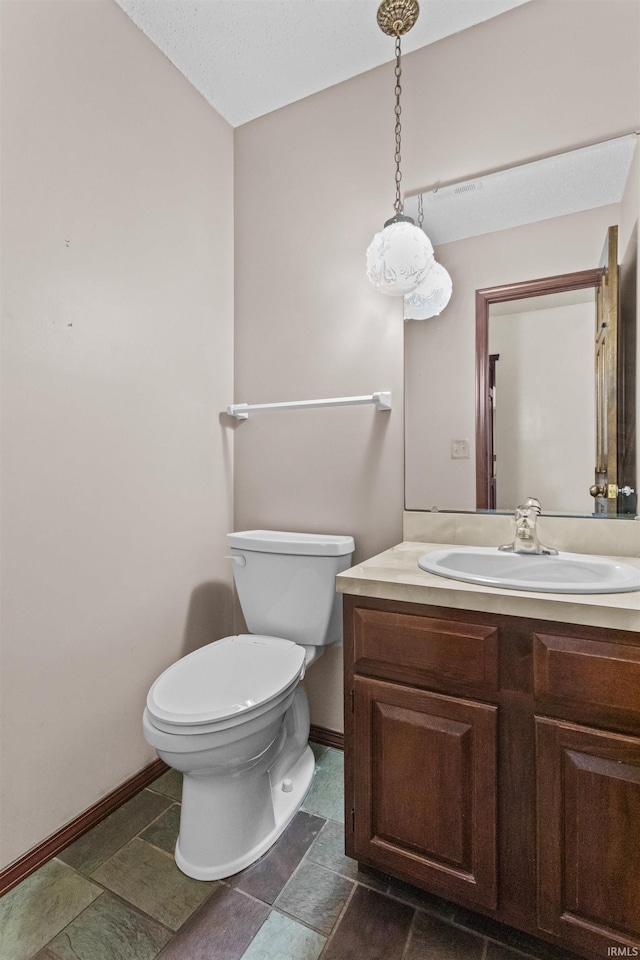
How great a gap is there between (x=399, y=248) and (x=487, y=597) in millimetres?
1062

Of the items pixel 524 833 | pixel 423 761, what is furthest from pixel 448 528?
pixel 524 833

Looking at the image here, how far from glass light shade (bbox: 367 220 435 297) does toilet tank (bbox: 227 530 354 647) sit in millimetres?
860

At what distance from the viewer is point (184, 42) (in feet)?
5.27

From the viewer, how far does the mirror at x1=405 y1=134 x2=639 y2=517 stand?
135cm

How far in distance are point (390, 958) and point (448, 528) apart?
1.07 meters

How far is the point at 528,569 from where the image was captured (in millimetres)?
1280

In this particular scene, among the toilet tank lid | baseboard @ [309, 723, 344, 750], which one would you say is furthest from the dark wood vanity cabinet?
baseboard @ [309, 723, 344, 750]

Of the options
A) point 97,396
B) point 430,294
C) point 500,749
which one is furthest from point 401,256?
point 500,749

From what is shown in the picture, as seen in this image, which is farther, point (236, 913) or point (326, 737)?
point (326, 737)

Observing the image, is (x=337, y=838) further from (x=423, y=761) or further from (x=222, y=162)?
(x=222, y=162)

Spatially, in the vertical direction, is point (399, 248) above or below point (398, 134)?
below

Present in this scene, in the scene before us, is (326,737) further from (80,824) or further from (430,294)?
(430,294)

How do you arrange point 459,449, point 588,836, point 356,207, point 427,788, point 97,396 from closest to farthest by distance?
point 588,836, point 427,788, point 97,396, point 459,449, point 356,207

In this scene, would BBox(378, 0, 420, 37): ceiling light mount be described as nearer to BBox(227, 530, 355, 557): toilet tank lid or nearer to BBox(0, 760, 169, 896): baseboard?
BBox(227, 530, 355, 557): toilet tank lid
